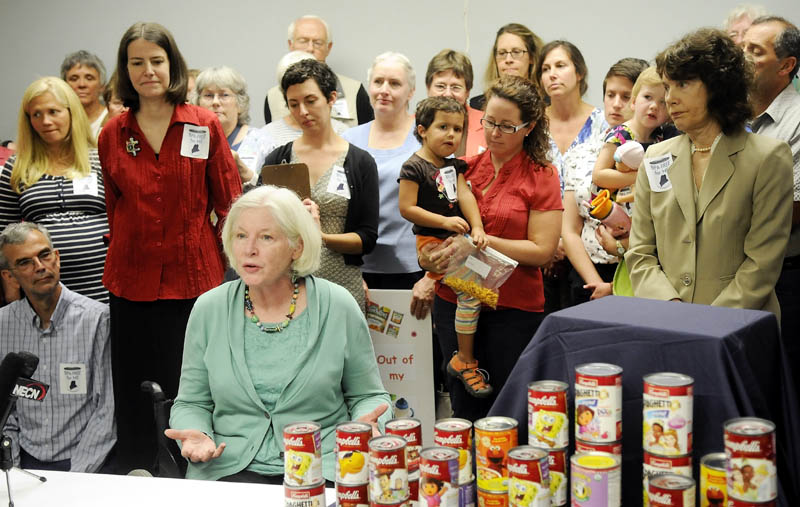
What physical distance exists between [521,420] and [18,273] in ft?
7.96

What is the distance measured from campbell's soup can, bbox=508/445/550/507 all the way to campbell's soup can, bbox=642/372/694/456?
7.5 inches

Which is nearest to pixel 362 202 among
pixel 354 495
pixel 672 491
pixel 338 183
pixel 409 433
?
pixel 338 183

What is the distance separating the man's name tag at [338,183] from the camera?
348 centimetres

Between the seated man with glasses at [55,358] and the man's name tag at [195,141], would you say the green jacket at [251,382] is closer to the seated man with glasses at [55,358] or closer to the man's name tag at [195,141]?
Answer: the man's name tag at [195,141]

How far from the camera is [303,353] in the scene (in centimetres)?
235

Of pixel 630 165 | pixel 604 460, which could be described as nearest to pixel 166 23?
pixel 630 165

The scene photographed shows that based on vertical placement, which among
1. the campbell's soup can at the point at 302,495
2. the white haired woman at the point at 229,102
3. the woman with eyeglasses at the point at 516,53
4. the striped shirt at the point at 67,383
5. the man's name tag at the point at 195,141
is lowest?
the striped shirt at the point at 67,383

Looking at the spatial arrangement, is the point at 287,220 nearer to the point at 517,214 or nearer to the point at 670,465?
the point at 517,214

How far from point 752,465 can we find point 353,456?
0.65 m

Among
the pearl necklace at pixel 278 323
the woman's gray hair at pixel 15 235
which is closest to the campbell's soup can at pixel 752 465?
the pearl necklace at pixel 278 323

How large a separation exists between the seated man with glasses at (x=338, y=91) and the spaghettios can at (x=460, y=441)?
3.49 m

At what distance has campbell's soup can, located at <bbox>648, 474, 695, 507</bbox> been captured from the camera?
1.32 meters

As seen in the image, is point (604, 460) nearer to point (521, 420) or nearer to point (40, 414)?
point (521, 420)

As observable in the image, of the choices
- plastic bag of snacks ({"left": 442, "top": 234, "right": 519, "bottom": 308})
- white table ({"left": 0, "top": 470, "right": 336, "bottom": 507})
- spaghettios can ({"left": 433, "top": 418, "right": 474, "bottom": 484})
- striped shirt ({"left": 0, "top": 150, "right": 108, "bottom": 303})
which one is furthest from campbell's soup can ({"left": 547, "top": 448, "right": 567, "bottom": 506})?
striped shirt ({"left": 0, "top": 150, "right": 108, "bottom": 303})
